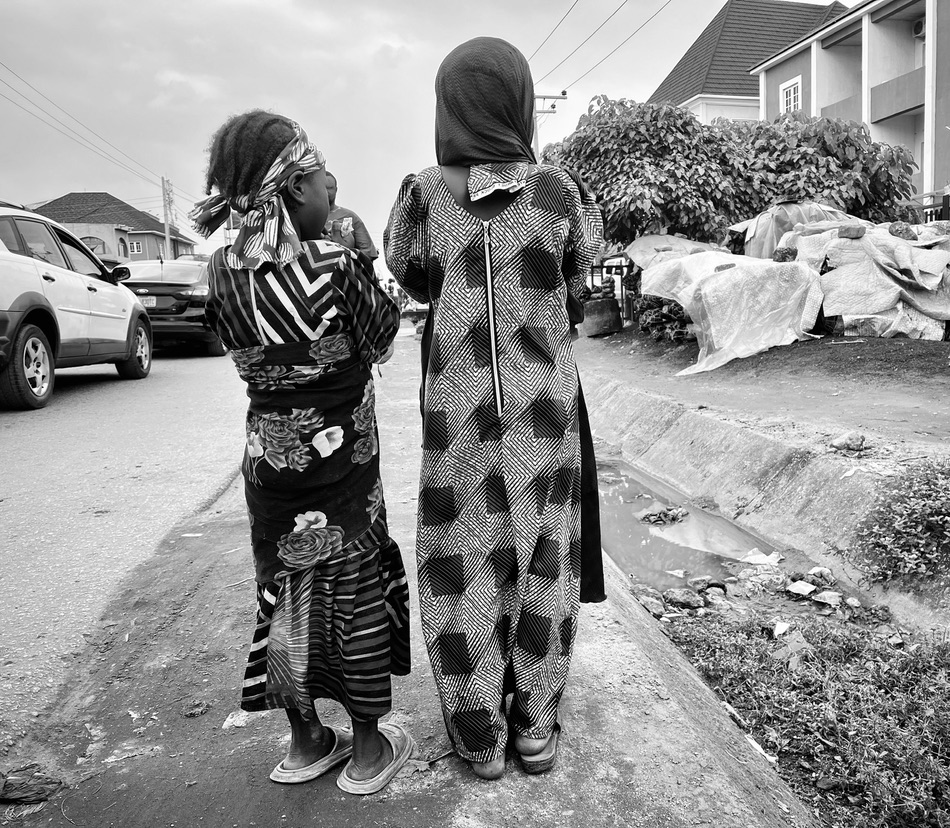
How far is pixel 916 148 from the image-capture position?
1952 centimetres

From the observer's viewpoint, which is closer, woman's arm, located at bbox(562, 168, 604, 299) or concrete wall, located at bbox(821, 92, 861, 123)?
woman's arm, located at bbox(562, 168, 604, 299)

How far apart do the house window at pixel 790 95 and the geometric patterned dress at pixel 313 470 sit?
23.6 metres

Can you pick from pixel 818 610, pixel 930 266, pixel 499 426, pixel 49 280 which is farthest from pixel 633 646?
pixel 930 266

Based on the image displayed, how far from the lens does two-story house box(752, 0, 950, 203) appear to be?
17.3m

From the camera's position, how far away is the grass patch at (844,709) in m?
2.19

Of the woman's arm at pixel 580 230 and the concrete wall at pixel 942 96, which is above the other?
the concrete wall at pixel 942 96

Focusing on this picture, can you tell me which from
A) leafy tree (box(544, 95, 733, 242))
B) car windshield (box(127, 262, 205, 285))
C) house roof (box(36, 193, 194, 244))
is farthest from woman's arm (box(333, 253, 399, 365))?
house roof (box(36, 193, 194, 244))

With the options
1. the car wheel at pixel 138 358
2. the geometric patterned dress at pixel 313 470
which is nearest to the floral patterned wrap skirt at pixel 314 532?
the geometric patterned dress at pixel 313 470

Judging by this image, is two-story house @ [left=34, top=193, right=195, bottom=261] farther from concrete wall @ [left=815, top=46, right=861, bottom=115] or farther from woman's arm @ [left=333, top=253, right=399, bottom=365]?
woman's arm @ [left=333, top=253, right=399, bottom=365]

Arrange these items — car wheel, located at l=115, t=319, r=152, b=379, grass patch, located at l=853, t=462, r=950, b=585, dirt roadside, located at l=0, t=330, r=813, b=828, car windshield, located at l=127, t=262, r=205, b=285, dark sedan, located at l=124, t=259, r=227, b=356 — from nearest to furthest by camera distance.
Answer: dirt roadside, located at l=0, t=330, r=813, b=828
grass patch, located at l=853, t=462, r=950, b=585
car wheel, located at l=115, t=319, r=152, b=379
dark sedan, located at l=124, t=259, r=227, b=356
car windshield, located at l=127, t=262, r=205, b=285

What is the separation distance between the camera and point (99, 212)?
172 feet

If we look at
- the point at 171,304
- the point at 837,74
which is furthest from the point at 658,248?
the point at 837,74

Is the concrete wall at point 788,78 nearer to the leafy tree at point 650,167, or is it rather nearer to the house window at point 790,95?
the house window at point 790,95

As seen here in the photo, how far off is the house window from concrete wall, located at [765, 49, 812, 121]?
96mm
